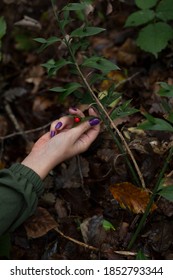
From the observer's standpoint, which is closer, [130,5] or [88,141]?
[88,141]

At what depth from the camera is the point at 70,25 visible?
2.67 metres

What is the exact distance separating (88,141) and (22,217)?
447 mm

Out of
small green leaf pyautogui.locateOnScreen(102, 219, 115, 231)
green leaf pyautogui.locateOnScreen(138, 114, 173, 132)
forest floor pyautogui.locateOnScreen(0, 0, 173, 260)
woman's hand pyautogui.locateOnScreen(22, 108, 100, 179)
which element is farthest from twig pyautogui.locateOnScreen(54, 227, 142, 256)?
green leaf pyautogui.locateOnScreen(138, 114, 173, 132)

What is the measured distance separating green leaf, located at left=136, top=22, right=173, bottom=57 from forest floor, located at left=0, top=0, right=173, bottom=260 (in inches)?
7.6

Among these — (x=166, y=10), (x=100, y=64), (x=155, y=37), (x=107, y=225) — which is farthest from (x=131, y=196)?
(x=166, y=10)

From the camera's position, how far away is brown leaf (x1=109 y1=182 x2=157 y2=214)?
170 centimetres

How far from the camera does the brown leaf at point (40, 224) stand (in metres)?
1.86

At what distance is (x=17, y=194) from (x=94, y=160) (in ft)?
2.02

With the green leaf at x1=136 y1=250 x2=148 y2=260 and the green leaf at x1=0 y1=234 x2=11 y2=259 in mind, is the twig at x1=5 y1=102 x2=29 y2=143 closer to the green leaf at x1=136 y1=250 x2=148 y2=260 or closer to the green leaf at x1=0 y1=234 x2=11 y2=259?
the green leaf at x1=0 y1=234 x2=11 y2=259

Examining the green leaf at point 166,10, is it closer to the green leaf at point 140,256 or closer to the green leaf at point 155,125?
the green leaf at point 155,125

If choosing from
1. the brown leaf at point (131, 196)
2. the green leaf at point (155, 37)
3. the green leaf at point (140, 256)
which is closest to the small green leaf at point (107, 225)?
the brown leaf at point (131, 196)

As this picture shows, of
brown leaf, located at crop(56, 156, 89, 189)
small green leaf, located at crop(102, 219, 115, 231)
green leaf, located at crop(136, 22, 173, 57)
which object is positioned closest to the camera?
small green leaf, located at crop(102, 219, 115, 231)

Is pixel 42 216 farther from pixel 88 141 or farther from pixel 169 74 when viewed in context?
pixel 169 74
